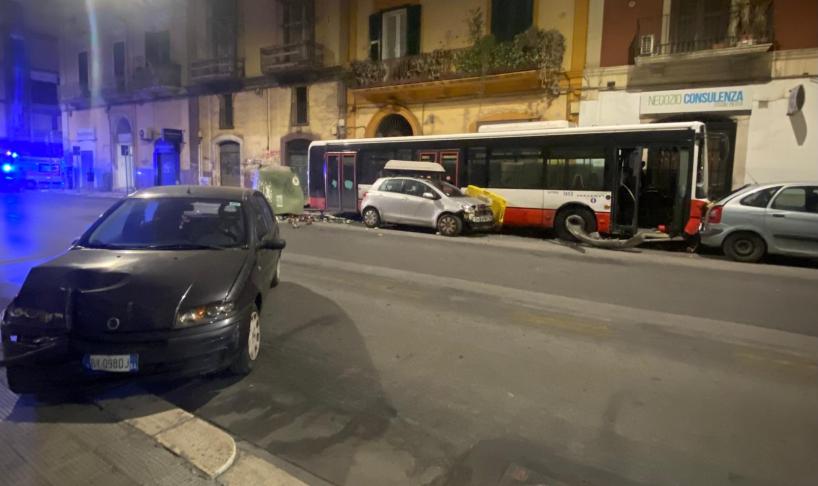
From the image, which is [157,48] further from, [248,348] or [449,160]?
[248,348]

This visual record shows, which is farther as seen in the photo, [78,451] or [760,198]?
[760,198]

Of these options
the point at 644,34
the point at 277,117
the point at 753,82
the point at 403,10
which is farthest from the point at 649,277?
the point at 277,117

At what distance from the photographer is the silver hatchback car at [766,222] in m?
9.91

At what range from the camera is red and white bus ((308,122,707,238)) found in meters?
11.8

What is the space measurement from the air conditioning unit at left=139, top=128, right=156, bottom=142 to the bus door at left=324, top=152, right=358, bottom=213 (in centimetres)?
1779

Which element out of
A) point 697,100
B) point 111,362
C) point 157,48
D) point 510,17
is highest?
point 157,48

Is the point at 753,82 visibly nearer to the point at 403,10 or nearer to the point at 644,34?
the point at 644,34

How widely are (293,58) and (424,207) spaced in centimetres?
1341

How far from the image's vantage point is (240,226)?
5137mm

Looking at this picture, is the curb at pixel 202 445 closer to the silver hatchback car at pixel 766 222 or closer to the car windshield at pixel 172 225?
the car windshield at pixel 172 225

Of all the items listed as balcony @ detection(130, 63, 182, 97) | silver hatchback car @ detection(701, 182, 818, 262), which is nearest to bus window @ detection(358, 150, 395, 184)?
silver hatchback car @ detection(701, 182, 818, 262)

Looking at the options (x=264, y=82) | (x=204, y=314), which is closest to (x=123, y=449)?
(x=204, y=314)

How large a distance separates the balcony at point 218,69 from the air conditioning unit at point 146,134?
5524 mm

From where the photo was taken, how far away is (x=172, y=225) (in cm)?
502
